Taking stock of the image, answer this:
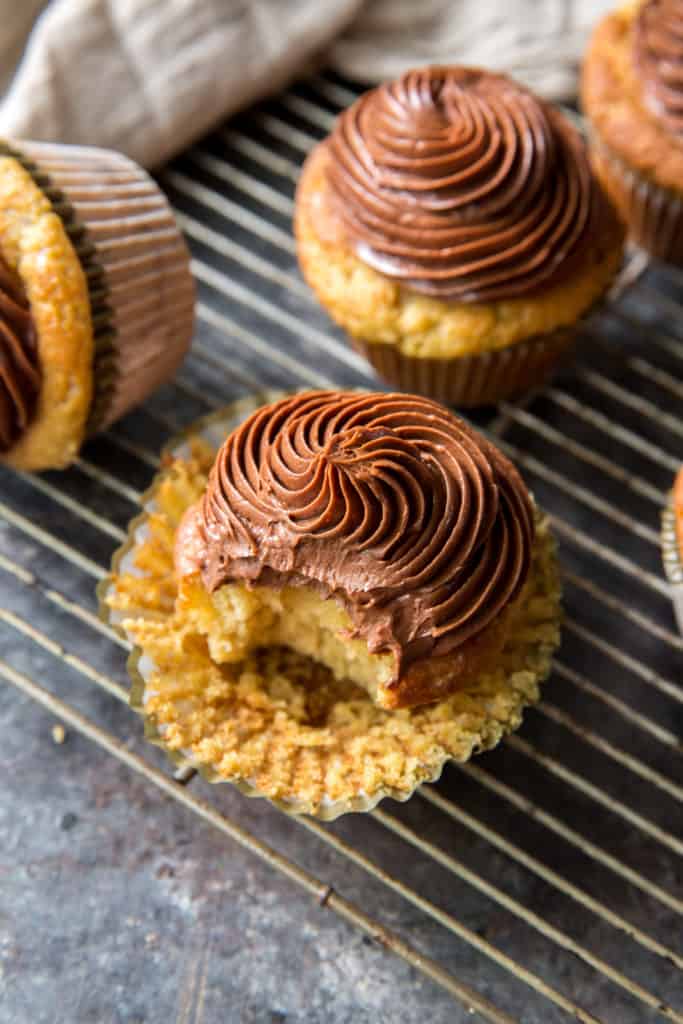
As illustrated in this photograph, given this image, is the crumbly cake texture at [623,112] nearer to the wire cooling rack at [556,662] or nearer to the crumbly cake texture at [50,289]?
the wire cooling rack at [556,662]

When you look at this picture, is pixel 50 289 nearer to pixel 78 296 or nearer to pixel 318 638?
pixel 78 296

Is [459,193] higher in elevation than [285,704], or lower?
higher

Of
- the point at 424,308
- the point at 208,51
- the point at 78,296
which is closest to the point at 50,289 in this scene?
the point at 78,296

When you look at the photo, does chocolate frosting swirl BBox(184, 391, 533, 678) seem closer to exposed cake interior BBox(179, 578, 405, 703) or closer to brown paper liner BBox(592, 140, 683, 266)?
exposed cake interior BBox(179, 578, 405, 703)

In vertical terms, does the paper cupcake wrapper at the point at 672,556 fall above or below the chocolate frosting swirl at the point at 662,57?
below

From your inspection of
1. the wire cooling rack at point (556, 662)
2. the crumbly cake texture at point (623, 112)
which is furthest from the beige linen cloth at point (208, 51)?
the crumbly cake texture at point (623, 112)

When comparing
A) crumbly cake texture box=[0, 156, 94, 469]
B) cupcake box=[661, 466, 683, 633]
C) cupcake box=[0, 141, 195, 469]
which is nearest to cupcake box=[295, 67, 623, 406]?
cupcake box=[0, 141, 195, 469]
